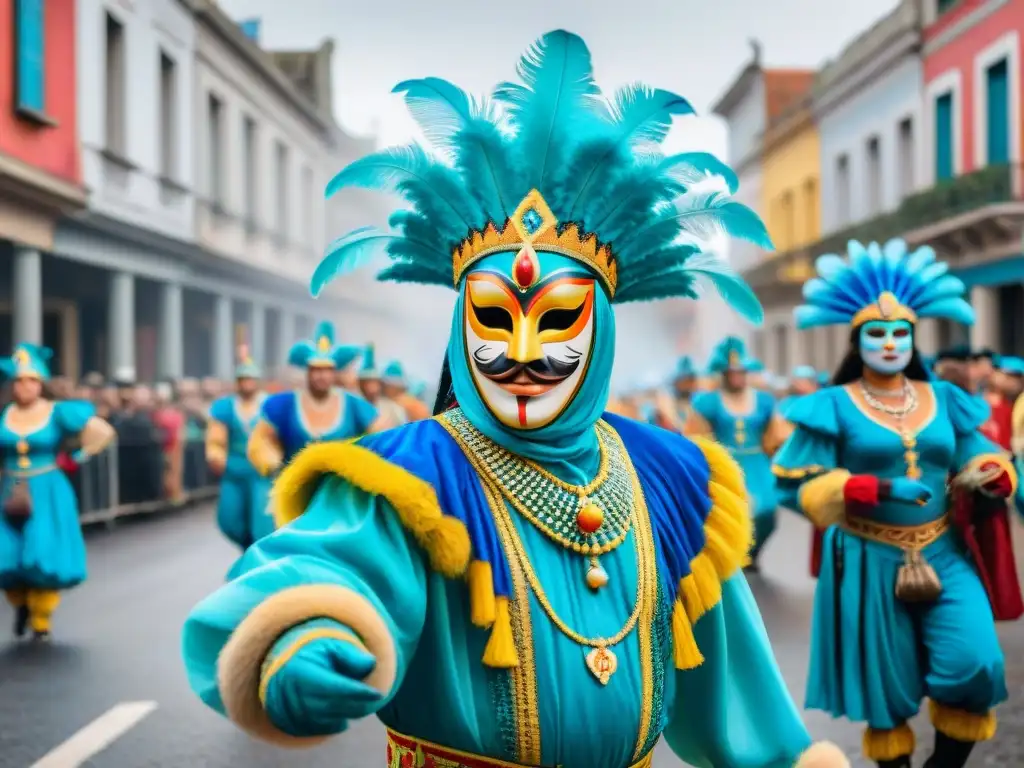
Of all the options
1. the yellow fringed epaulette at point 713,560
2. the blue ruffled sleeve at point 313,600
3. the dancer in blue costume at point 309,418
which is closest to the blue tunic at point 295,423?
the dancer in blue costume at point 309,418

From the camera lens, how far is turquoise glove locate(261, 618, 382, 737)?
7.46ft

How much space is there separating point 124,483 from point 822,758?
15236 millimetres

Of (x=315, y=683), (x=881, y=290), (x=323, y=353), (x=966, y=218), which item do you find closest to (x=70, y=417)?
(x=323, y=353)

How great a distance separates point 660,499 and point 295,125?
3541 centimetres

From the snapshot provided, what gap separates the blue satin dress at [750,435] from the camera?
39.4 feet

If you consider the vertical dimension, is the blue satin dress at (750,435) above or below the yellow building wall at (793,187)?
below

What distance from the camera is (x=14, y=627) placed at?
31.9 feet

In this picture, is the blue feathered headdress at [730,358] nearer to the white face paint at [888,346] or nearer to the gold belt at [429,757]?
the white face paint at [888,346]

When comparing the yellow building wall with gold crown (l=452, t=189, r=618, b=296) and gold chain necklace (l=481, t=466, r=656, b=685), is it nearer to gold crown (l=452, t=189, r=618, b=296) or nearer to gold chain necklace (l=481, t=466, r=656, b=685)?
gold crown (l=452, t=189, r=618, b=296)

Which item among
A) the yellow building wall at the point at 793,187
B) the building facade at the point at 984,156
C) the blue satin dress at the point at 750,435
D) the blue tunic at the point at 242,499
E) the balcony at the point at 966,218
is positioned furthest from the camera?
the yellow building wall at the point at 793,187

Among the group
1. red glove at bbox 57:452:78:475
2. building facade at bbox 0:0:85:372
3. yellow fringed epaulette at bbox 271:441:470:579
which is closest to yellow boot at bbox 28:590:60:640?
red glove at bbox 57:452:78:475

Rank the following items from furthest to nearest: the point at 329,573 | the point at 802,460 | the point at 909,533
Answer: the point at 802,460
the point at 909,533
the point at 329,573

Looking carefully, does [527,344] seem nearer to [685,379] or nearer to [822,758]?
[822,758]

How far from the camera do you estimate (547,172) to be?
121 inches
